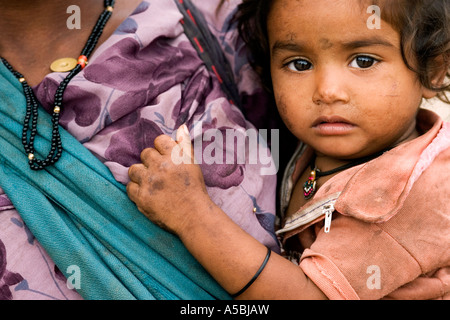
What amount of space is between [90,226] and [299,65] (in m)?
0.80

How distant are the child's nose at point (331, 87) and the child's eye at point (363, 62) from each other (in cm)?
5

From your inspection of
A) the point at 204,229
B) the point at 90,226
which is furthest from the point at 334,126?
the point at 90,226

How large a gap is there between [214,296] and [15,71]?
0.86 m

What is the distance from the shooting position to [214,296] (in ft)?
4.60

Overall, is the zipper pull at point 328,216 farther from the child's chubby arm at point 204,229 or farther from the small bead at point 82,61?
the small bead at point 82,61

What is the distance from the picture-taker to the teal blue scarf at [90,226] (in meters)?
1.29

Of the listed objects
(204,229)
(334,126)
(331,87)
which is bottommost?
(204,229)

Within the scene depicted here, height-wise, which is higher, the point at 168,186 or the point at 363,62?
the point at 363,62

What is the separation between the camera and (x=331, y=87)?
4.76 feet

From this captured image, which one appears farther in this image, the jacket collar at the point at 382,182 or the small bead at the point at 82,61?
the small bead at the point at 82,61

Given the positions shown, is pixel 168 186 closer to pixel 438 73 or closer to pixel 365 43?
pixel 365 43

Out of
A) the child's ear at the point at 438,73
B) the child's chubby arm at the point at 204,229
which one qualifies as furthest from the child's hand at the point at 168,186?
the child's ear at the point at 438,73

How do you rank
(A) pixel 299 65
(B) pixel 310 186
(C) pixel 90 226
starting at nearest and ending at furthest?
(C) pixel 90 226 < (A) pixel 299 65 < (B) pixel 310 186
